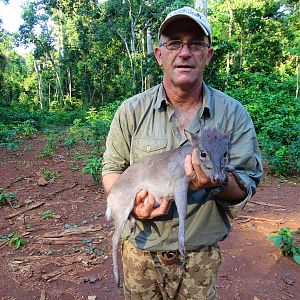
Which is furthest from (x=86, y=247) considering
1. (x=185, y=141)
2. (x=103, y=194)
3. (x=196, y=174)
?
(x=196, y=174)

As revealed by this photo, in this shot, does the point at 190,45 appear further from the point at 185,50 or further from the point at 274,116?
the point at 274,116

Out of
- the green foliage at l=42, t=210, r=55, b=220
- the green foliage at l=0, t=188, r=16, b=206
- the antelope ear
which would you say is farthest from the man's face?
the green foliage at l=0, t=188, r=16, b=206

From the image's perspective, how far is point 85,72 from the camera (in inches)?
1291

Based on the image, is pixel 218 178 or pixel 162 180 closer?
pixel 218 178

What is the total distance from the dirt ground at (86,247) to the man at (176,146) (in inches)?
78.8

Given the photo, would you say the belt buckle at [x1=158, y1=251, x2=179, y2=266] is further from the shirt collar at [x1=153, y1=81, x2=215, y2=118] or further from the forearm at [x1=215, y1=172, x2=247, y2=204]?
the shirt collar at [x1=153, y1=81, x2=215, y2=118]

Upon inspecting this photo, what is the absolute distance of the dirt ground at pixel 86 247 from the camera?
167 inches

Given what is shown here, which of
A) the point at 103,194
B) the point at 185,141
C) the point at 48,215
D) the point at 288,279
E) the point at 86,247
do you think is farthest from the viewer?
the point at 103,194

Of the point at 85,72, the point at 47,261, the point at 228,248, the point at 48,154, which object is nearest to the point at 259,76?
the point at 48,154

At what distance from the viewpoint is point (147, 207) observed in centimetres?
213

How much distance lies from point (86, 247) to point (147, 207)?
3.46m

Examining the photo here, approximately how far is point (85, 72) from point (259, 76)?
19.7 metres

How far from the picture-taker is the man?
2213mm

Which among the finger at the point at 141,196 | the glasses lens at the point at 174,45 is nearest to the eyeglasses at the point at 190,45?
the glasses lens at the point at 174,45
